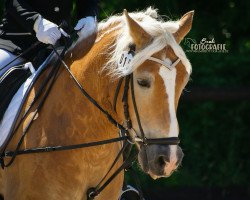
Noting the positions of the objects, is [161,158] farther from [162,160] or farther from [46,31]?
[46,31]

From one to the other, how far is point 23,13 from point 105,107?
2.97 ft

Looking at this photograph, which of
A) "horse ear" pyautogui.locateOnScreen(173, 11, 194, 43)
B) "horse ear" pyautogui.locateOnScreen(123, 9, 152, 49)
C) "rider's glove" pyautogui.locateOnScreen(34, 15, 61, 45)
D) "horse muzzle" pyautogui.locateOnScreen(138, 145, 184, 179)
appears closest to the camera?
"horse muzzle" pyautogui.locateOnScreen(138, 145, 184, 179)

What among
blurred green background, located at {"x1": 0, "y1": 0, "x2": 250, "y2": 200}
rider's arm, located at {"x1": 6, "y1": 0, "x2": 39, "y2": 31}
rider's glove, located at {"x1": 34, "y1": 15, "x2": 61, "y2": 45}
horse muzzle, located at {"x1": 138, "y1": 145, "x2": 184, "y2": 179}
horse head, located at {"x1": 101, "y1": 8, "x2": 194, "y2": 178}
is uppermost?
rider's arm, located at {"x1": 6, "y1": 0, "x2": 39, "y2": 31}

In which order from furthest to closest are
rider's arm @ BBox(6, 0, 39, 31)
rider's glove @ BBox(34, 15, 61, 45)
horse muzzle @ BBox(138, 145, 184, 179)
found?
rider's arm @ BBox(6, 0, 39, 31) < rider's glove @ BBox(34, 15, 61, 45) < horse muzzle @ BBox(138, 145, 184, 179)

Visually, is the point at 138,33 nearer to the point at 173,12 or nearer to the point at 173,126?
the point at 173,126

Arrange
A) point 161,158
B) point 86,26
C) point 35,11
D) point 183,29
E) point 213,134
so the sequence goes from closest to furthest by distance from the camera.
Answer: point 161,158 → point 183,29 → point 86,26 → point 35,11 → point 213,134

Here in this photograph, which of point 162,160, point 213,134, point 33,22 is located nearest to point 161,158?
point 162,160

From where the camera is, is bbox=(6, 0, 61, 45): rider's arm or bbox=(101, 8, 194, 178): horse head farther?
bbox=(6, 0, 61, 45): rider's arm

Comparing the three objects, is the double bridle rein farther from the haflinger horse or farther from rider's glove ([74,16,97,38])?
rider's glove ([74,16,97,38])

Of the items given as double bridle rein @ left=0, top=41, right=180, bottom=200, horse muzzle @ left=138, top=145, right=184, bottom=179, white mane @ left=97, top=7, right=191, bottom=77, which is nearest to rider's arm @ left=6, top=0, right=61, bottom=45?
double bridle rein @ left=0, top=41, right=180, bottom=200

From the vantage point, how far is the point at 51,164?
4.25m

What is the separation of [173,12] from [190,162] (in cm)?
188

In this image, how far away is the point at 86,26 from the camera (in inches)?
175

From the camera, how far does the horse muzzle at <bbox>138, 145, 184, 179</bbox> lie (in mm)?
3770
